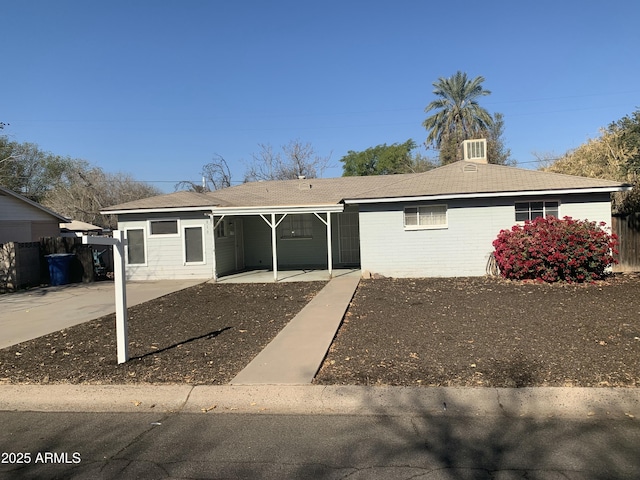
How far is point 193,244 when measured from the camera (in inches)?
637

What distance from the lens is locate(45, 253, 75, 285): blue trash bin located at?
15.9m

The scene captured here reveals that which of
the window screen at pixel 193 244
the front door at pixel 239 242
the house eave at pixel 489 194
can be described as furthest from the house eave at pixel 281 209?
the front door at pixel 239 242

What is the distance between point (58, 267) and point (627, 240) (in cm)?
1879

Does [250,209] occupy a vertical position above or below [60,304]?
above

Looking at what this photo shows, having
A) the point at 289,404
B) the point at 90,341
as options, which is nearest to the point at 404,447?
the point at 289,404

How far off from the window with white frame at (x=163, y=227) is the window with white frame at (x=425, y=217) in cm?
795

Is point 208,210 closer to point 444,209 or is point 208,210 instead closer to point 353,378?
point 444,209

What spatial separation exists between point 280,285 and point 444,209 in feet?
18.5

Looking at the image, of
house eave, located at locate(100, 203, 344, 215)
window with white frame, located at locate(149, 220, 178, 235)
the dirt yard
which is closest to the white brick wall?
house eave, located at locate(100, 203, 344, 215)

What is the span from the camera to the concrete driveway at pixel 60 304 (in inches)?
345

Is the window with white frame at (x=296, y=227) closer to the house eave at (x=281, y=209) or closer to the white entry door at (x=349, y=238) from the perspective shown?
the white entry door at (x=349, y=238)

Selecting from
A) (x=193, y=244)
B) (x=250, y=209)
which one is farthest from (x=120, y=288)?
(x=193, y=244)

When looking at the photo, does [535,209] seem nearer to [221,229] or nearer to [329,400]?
[221,229]

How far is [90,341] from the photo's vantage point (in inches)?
297
